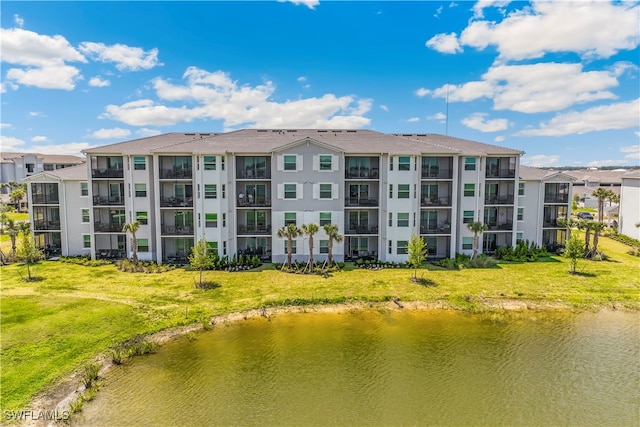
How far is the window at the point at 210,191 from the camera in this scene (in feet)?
122

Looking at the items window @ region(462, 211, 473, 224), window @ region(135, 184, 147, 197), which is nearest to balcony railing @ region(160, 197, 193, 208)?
window @ region(135, 184, 147, 197)

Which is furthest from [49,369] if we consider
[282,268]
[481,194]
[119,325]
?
[481,194]

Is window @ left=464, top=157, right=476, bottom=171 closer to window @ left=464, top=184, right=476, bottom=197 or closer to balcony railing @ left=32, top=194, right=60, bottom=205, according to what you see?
window @ left=464, top=184, right=476, bottom=197

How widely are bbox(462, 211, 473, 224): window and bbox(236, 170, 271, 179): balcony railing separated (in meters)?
20.5

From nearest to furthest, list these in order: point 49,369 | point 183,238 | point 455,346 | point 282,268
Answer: point 49,369 < point 455,346 < point 282,268 < point 183,238

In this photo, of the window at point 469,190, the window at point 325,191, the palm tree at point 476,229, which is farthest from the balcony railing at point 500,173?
the window at point 325,191

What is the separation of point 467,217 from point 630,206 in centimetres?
2685

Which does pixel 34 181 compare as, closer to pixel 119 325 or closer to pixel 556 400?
pixel 119 325

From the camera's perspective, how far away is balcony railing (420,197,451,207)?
39.3 m

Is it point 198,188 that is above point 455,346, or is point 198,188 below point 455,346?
above

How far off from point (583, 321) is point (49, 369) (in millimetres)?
31343

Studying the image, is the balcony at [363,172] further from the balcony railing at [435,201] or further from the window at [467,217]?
the window at [467,217]

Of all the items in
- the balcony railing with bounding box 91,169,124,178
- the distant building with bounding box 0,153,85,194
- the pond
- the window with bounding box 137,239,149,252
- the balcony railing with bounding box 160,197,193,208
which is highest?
the distant building with bounding box 0,153,85,194

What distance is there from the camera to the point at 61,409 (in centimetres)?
1595
